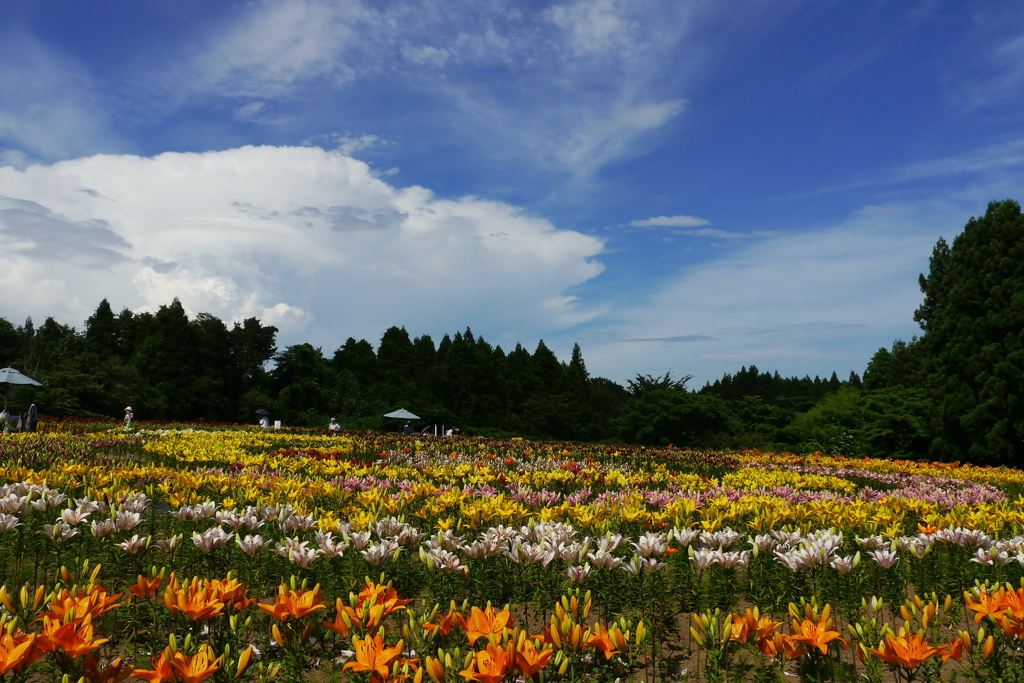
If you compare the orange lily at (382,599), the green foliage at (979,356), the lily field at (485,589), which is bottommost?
the lily field at (485,589)

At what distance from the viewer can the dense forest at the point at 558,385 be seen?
22547 millimetres

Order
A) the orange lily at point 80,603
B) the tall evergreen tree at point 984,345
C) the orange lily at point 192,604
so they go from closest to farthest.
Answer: the orange lily at point 80,603, the orange lily at point 192,604, the tall evergreen tree at point 984,345

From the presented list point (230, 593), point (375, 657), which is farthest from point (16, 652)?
point (375, 657)

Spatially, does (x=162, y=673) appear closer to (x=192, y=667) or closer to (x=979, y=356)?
(x=192, y=667)

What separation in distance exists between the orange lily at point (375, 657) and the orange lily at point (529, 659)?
40 centimetres

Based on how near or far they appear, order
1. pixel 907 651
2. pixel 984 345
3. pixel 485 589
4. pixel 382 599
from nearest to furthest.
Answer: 1. pixel 907 651
2. pixel 382 599
3. pixel 485 589
4. pixel 984 345

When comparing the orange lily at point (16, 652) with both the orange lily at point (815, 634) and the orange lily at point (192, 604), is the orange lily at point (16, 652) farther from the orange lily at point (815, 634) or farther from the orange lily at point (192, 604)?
the orange lily at point (815, 634)

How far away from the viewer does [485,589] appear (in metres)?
3.83

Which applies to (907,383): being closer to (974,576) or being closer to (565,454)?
(565,454)

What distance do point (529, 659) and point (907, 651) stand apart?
1.32m

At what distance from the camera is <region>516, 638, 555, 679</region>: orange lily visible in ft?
6.78

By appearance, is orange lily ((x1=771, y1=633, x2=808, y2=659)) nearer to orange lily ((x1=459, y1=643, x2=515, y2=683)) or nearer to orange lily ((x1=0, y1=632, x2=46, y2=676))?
orange lily ((x1=459, y1=643, x2=515, y2=683))

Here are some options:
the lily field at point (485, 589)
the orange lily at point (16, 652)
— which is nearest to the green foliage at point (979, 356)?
the lily field at point (485, 589)

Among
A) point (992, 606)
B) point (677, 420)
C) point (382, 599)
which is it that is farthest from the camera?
point (677, 420)
